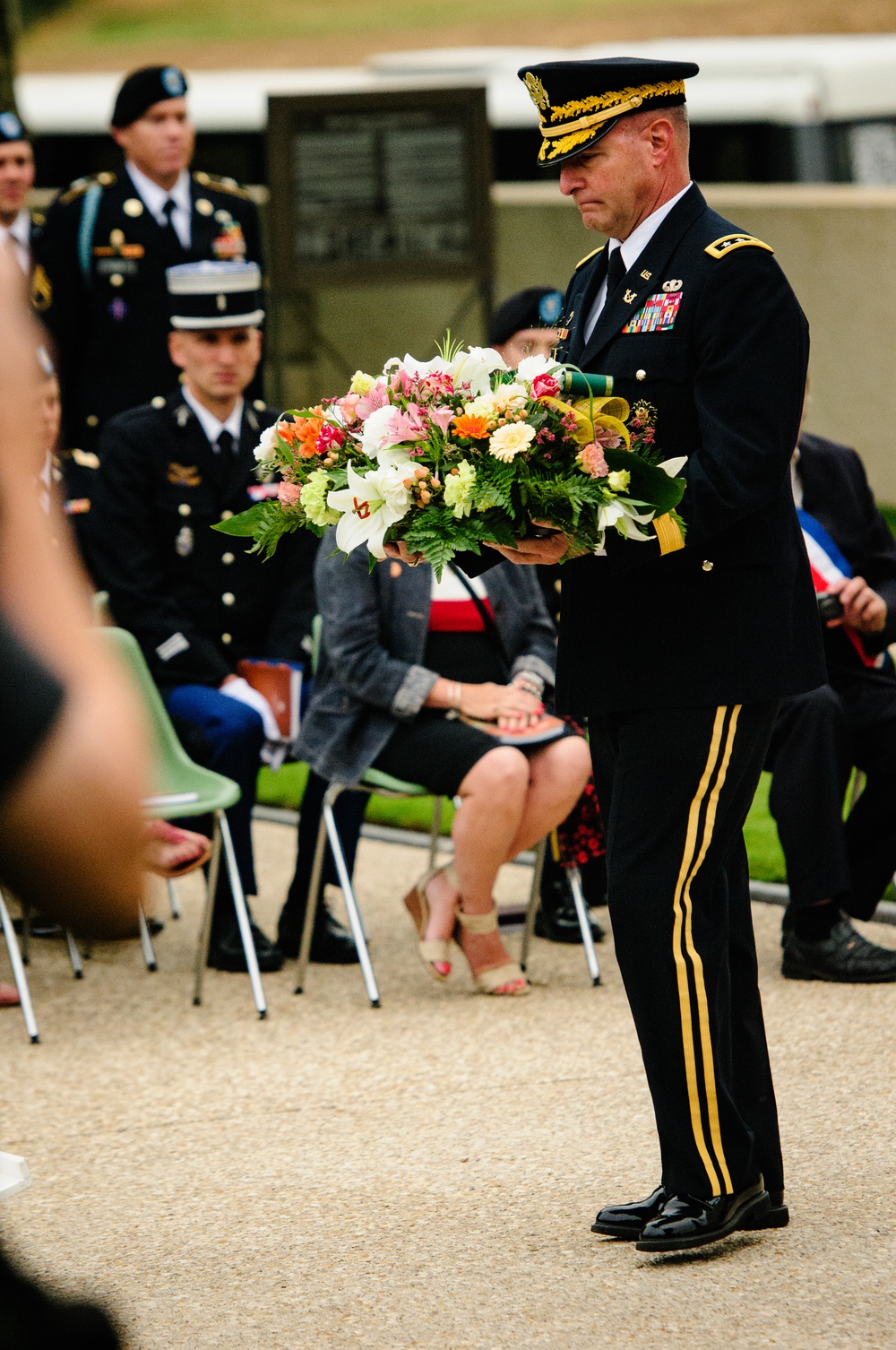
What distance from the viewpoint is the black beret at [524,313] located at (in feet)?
19.0

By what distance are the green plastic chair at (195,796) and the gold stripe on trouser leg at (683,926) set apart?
75.9 inches

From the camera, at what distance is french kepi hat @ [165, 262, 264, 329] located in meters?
5.95

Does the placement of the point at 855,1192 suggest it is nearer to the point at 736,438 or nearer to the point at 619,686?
the point at 619,686

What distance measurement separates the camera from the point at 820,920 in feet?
17.1

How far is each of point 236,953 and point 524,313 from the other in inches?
80.5

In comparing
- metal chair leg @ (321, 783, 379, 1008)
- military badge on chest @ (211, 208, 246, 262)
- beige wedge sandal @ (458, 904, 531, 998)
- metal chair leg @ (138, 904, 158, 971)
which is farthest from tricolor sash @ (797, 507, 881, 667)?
military badge on chest @ (211, 208, 246, 262)

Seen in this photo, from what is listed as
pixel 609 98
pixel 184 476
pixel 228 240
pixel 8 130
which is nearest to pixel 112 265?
pixel 228 240

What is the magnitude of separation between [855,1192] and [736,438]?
→ 5.02 feet

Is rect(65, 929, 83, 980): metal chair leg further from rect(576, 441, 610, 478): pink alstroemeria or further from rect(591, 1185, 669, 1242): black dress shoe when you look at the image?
rect(576, 441, 610, 478): pink alstroemeria

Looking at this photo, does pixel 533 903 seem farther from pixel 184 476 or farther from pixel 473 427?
→ pixel 473 427

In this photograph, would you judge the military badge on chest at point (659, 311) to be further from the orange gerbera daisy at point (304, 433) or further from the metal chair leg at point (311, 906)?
the metal chair leg at point (311, 906)

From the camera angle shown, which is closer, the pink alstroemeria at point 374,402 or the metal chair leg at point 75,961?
the pink alstroemeria at point 374,402

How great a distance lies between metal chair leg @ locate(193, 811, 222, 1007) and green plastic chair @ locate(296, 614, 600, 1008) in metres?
0.26

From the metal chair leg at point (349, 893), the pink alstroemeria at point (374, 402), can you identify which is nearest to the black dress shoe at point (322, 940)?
the metal chair leg at point (349, 893)
